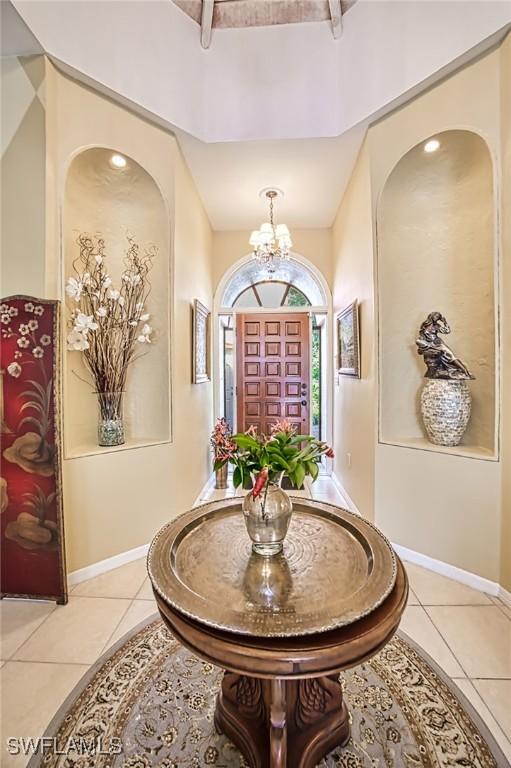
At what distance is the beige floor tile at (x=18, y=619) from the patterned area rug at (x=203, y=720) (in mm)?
499

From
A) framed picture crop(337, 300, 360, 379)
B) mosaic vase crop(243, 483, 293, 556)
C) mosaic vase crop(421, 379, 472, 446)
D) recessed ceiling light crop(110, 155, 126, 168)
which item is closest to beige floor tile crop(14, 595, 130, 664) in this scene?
mosaic vase crop(243, 483, 293, 556)

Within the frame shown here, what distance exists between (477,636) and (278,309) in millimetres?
3939

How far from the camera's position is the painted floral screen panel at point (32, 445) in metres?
1.96

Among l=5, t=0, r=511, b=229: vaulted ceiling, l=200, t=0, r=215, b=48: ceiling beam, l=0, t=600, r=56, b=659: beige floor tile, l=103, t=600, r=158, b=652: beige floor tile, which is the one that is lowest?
l=103, t=600, r=158, b=652: beige floor tile

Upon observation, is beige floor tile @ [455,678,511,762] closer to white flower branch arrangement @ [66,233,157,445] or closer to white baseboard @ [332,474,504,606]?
white baseboard @ [332,474,504,606]

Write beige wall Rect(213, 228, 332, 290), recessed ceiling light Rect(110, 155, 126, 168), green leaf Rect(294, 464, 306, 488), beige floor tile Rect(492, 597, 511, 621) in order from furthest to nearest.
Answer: beige wall Rect(213, 228, 332, 290), recessed ceiling light Rect(110, 155, 126, 168), beige floor tile Rect(492, 597, 511, 621), green leaf Rect(294, 464, 306, 488)

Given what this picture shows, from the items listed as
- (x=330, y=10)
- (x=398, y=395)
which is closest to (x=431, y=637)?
(x=398, y=395)

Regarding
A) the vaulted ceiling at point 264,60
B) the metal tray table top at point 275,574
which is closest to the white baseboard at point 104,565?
the metal tray table top at point 275,574

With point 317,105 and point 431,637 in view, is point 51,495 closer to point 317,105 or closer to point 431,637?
point 431,637

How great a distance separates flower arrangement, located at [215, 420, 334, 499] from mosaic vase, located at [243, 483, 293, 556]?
0.16 ft

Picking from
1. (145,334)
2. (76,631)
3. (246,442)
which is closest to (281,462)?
(246,442)

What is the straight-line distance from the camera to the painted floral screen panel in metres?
1.96

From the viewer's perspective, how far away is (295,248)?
4.47 metres

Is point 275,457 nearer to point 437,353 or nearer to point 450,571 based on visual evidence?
point 437,353
